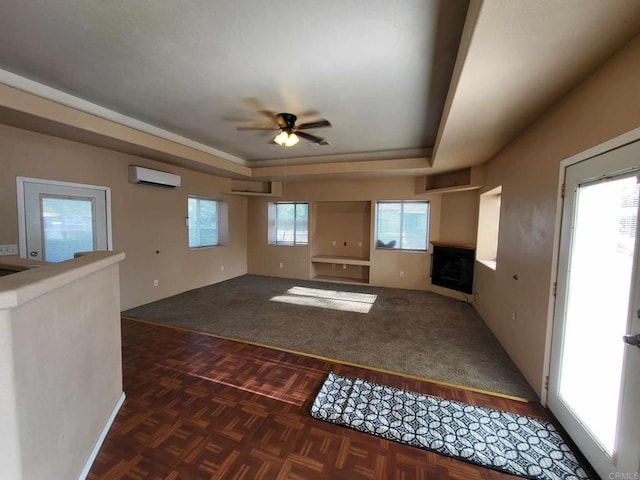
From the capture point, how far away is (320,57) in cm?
212

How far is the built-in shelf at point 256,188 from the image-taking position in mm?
6395

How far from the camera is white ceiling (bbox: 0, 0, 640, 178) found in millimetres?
1425

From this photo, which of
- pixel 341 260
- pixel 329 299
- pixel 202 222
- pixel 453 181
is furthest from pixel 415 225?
pixel 202 222

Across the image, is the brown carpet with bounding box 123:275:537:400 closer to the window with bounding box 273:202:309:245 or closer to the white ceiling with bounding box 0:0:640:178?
the window with bounding box 273:202:309:245

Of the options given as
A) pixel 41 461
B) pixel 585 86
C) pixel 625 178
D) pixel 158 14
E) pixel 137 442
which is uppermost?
pixel 158 14

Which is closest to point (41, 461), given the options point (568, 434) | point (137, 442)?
point (137, 442)

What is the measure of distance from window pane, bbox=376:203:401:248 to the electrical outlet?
224 inches

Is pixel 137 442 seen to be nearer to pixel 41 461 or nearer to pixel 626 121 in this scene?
pixel 41 461

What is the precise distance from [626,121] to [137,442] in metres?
3.48

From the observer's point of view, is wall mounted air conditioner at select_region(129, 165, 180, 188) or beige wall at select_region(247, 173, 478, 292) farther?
beige wall at select_region(247, 173, 478, 292)

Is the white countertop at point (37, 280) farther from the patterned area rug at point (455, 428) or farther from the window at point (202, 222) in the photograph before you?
the window at point (202, 222)

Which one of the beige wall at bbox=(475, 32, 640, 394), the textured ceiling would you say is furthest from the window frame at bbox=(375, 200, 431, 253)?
the textured ceiling

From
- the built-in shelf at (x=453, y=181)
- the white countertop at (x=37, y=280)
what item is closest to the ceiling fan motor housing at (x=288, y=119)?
the white countertop at (x=37, y=280)

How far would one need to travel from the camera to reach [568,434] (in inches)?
72.2
